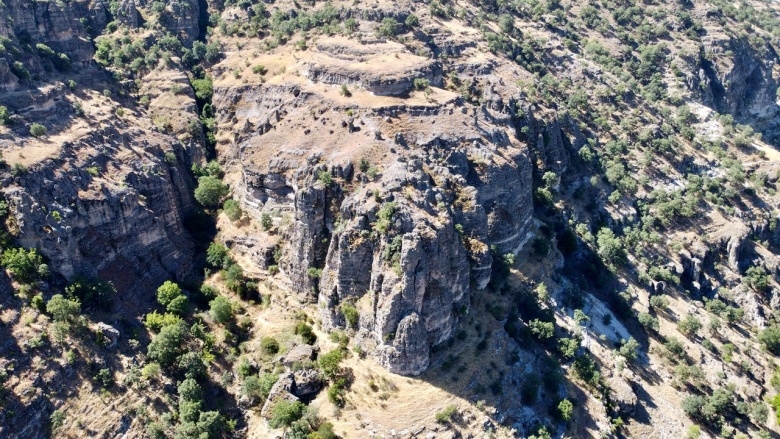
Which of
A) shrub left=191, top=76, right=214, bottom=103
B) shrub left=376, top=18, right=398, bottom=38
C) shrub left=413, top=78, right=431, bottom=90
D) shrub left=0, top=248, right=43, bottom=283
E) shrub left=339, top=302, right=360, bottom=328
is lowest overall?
shrub left=339, top=302, right=360, bottom=328

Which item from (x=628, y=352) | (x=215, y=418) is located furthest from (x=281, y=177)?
(x=628, y=352)

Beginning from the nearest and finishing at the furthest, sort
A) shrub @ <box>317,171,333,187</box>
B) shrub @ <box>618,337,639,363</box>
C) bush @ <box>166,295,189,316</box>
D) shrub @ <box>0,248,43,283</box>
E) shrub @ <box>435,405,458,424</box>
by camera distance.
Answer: shrub @ <box>435,405,458,424</box>, shrub @ <box>0,248,43,283</box>, bush @ <box>166,295,189,316</box>, shrub @ <box>317,171,333,187</box>, shrub @ <box>618,337,639,363</box>

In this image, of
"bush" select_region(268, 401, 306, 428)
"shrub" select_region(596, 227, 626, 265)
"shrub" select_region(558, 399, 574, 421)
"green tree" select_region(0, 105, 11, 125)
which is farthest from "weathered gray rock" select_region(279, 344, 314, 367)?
"shrub" select_region(596, 227, 626, 265)

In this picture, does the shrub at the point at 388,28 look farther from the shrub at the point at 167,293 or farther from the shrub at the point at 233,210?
the shrub at the point at 167,293

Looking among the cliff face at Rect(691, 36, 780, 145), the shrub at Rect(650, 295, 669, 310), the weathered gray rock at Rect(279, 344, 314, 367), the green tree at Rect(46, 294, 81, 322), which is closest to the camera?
the green tree at Rect(46, 294, 81, 322)

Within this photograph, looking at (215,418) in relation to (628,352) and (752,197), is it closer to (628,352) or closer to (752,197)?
(628,352)

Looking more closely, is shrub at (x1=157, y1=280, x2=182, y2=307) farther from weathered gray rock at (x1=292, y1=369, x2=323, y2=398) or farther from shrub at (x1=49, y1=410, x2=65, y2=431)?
weathered gray rock at (x1=292, y1=369, x2=323, y2=398)
